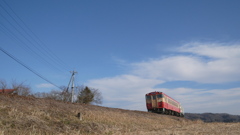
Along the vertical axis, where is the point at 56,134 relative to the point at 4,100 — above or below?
below

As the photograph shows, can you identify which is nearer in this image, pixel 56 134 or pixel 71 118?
pixel 56 134

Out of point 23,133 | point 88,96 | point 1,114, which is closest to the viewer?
point 23,133

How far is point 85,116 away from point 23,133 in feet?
18.0

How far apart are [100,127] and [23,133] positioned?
4121mm

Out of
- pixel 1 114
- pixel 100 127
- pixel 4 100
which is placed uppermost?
pixel 4 100

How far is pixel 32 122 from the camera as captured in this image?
8.29m

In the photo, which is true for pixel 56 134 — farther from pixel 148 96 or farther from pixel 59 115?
pixel 148 96

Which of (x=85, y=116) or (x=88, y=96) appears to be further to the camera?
(x=88, y=96)

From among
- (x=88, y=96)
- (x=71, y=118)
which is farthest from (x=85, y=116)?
(x=88, y=96)

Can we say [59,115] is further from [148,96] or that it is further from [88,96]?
[88,96]

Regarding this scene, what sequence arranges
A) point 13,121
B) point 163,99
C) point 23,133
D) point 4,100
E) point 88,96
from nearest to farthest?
1. point 23,133
2. point 13,121
3. point 4,100
4. point 163,99
5. point 88,96

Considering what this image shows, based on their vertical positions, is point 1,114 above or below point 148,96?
below

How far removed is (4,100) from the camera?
11555mm

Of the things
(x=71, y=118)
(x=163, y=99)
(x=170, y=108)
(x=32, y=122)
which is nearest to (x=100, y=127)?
(x=71, y=118)
